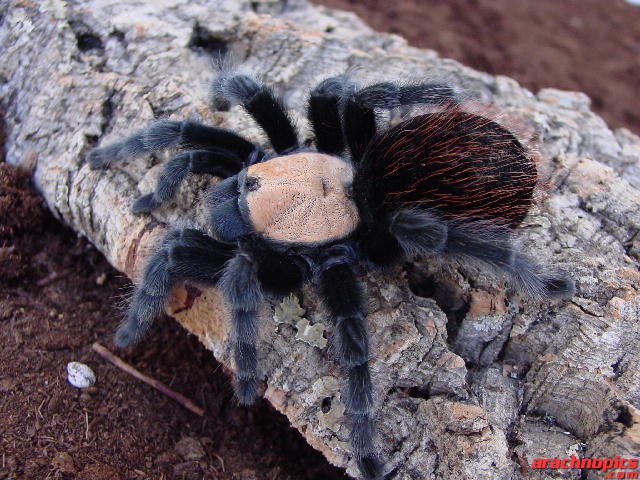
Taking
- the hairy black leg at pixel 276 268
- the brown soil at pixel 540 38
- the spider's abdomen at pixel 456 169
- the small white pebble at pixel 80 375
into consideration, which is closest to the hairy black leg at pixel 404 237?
the spider's abdomen at pixel 456 169

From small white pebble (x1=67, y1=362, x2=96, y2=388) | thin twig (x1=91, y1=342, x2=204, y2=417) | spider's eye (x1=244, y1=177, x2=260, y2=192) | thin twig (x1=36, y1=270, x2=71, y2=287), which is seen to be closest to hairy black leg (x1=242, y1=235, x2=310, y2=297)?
spider's eye (x1=244, y1=177, x2=260, y2=192)

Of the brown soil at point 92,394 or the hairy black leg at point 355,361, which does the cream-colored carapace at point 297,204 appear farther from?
the brown soil at point 92,394

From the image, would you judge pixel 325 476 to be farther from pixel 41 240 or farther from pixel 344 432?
pixel 41 240

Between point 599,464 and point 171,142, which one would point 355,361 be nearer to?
point 599,464

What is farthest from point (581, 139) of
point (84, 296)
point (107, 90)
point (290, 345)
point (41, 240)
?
point (41, 240)

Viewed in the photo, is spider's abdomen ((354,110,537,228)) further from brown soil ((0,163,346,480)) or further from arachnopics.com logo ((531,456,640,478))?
brown soil ((0,163,346,480))
